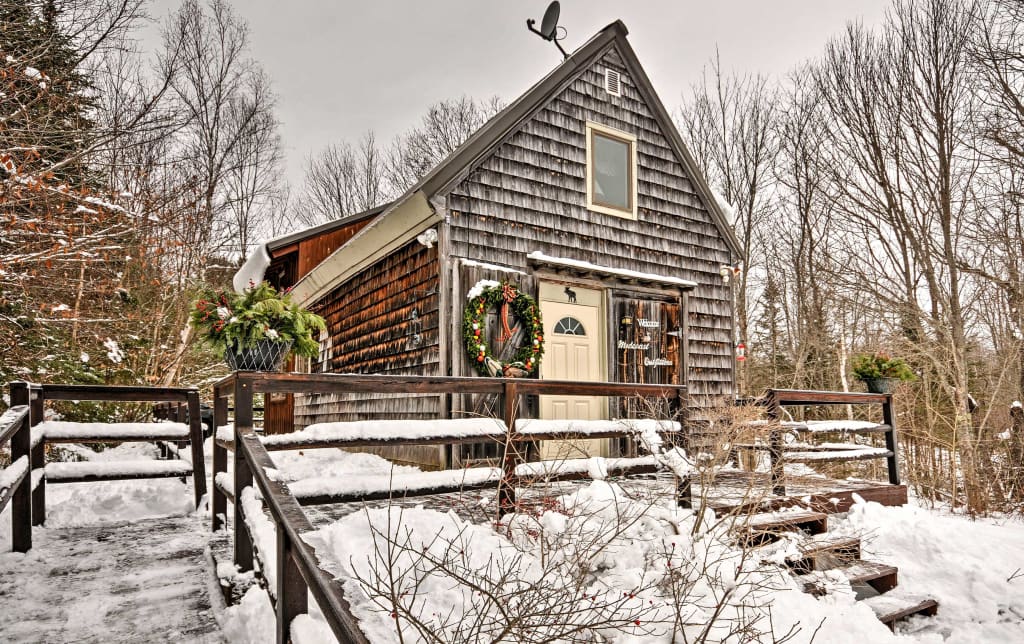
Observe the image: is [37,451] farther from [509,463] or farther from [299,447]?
[509,463]

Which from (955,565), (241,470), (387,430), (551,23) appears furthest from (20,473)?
(551,23)

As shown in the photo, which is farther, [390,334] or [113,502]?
[390,334]

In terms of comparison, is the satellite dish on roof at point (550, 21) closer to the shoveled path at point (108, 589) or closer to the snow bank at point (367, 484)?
the snow bank at point (367, 484)

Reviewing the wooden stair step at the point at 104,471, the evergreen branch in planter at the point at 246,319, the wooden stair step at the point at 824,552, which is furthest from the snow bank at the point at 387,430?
the wooden stair step at the point at 824,552

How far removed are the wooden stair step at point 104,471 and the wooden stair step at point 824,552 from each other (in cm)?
440

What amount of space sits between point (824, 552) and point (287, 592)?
3799 millimetres

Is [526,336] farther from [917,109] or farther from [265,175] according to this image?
[265,175]

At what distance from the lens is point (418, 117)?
23.0 m

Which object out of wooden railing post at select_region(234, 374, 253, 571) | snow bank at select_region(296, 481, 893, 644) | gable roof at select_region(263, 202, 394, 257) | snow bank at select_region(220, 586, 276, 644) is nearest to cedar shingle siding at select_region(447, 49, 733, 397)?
snow bank at select_region(296, 481, 893, 644)

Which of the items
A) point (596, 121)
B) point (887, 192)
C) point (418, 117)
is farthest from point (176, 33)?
point (887, 192)

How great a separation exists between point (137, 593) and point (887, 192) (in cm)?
1336

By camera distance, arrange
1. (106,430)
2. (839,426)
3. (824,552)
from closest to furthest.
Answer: (824,552)
(106,430)
(839,426)

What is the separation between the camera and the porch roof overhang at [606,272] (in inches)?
286

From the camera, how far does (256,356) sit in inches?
143
